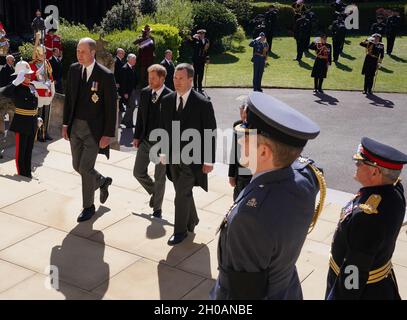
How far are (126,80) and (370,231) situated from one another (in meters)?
10.8

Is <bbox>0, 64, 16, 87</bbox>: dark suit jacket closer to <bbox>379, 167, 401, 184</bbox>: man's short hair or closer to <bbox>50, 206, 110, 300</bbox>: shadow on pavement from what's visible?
<bbox>50, 206, 110, 300</bbox>: shadow on pavement

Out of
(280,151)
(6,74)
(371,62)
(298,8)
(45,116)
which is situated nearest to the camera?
(280,151)

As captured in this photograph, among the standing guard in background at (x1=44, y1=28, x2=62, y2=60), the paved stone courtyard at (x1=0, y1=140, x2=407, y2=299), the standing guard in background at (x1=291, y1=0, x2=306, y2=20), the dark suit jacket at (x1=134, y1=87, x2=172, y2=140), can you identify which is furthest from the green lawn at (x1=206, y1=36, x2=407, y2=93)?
the paved stone courtyard at (x1=0, y1=140, x2=407, y2=299)

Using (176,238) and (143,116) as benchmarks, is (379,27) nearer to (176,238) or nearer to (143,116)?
(143,116)

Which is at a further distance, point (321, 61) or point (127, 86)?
point (321, 61)

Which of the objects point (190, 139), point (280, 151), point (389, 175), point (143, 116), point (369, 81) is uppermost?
point (280, 151)

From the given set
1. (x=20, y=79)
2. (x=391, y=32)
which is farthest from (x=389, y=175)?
(x=391, y=32)

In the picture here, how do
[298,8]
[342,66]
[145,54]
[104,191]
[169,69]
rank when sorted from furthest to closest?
[298,8] → [342,66] → [145,54] → [169,69] → [104,191]

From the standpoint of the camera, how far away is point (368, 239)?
13.3 ft

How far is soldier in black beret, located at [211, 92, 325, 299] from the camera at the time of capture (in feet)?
10.1

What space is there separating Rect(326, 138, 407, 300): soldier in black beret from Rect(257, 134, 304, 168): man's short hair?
45.4 inches

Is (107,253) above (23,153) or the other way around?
above

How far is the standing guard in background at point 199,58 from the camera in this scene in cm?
1847
